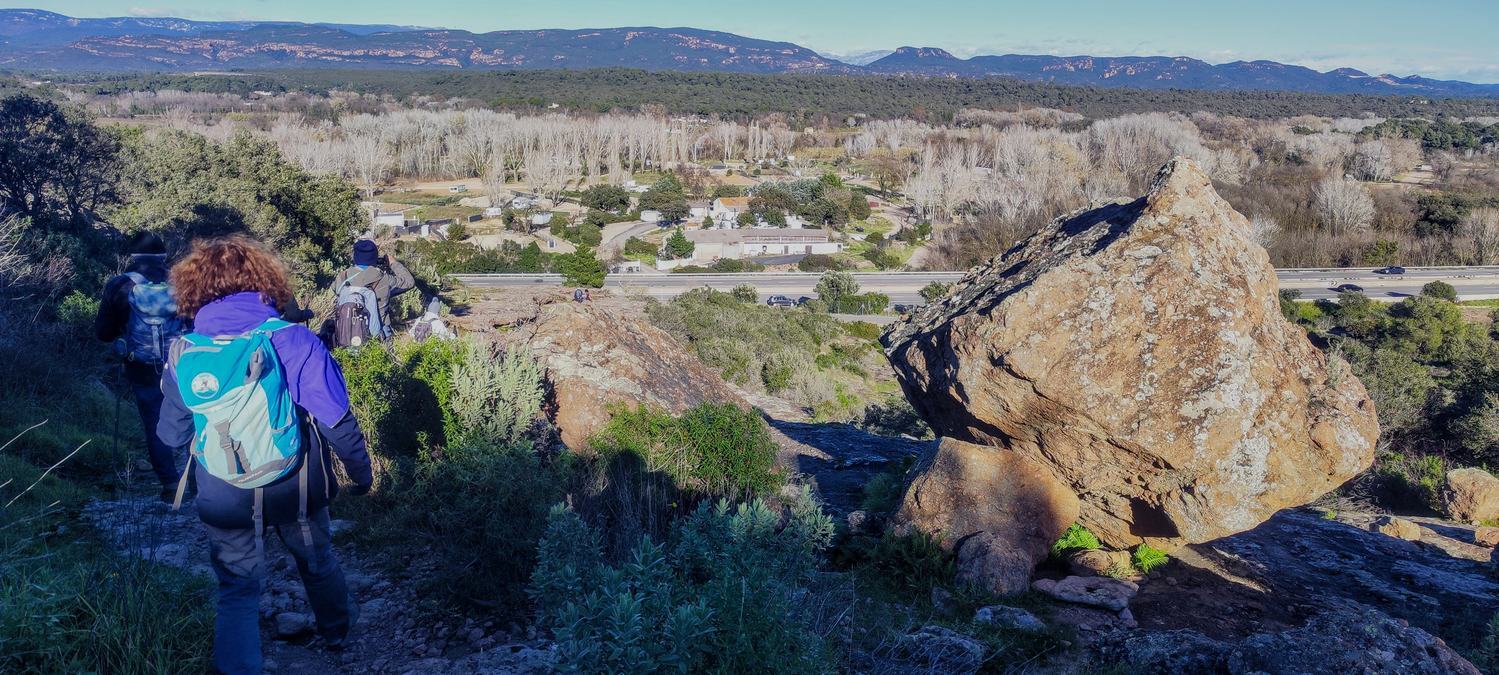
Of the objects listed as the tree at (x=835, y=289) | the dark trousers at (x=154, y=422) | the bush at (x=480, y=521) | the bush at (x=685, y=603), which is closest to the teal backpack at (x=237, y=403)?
the bush at (x=685, y=603)

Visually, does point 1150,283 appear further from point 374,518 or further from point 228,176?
point 228,176

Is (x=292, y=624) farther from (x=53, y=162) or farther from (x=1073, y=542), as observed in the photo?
(x=53, y=162)

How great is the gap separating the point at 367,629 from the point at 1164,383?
4205 millimetres

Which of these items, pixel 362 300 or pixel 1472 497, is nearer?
pixel 362 300

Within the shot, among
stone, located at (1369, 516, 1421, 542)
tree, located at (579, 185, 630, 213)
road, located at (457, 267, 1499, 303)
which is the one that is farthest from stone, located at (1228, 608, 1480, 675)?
tree, located at (579, 185, 630, 213)

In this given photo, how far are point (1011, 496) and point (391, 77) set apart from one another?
199 metres

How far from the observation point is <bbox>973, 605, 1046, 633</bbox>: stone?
13.2 ft

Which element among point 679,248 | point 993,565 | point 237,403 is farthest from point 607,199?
point 237,403

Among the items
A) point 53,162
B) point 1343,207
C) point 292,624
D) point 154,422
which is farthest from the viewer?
point 1343,207

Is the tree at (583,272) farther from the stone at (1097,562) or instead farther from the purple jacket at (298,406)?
the purple jacket at (298,406)

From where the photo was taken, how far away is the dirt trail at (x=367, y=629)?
10.6 feet

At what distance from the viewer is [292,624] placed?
3.41 metres

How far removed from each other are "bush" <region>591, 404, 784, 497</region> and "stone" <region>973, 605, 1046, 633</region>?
1410 millimetres

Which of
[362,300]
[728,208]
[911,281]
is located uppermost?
[362,300]
